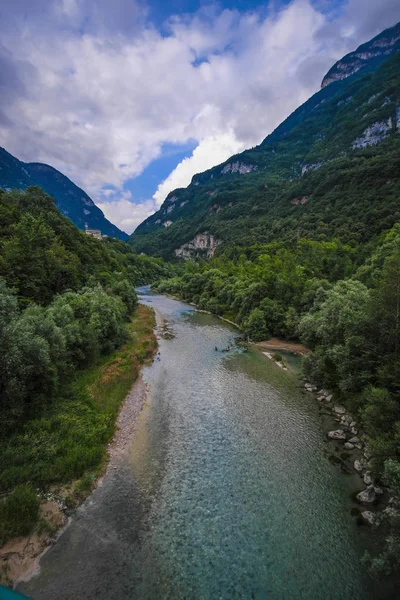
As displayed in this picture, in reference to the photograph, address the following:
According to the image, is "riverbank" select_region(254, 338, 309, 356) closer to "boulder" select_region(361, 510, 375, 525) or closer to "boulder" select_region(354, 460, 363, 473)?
"boulder" select_region(354, 460, 363, 473)

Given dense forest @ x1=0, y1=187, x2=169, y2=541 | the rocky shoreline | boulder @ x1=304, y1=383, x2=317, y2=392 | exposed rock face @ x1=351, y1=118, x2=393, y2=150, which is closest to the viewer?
the rocky shoreline

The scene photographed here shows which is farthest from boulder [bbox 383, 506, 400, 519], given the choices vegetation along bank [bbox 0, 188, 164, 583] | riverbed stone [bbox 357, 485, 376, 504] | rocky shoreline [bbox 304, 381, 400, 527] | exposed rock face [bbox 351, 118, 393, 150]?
exposed rock face [bbox 351, 118, 393, 150]

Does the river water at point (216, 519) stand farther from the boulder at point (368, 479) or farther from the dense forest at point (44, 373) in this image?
the dense forest at point (44, 373)

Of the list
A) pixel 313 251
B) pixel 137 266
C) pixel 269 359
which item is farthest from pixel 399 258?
pixel 137 266

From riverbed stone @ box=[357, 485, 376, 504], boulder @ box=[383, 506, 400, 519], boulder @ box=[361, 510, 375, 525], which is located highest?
boulder @ box=[383, 506, 400, 519]

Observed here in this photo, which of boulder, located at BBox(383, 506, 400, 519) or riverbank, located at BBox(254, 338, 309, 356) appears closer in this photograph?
boulder, located at BBox(383, 506, 400, 519)

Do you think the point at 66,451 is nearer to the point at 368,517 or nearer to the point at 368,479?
the point at 368,517

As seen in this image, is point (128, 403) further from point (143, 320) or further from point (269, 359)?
point (143, 320)

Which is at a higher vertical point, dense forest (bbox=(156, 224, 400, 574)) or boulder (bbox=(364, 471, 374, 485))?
dense forest (bbox=(156, 224, 400, 574))
